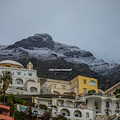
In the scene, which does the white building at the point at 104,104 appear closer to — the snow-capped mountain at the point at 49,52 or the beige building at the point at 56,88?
the beige building at the point at 56,88

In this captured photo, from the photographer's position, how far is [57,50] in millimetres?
179750

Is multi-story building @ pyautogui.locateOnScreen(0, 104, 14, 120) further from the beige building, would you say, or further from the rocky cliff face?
the rocky cliff face

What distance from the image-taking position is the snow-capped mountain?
156m

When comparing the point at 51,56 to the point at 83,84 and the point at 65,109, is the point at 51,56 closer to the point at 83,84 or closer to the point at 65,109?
the point at 83,84

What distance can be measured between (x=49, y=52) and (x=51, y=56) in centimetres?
904

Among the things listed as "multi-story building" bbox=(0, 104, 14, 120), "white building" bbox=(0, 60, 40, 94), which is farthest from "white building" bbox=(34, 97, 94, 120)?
"multi-story building" bbox=(0, 104, 14, 120)

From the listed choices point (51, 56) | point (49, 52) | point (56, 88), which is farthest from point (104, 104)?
point (49, 52)

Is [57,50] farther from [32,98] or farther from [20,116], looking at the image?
[20,116]

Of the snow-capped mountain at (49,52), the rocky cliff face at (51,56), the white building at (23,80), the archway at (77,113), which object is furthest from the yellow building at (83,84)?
the snow-capped mountain at (49,52)

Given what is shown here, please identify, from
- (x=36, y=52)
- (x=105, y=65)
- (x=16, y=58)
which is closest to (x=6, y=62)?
→ (x=16, y=58)

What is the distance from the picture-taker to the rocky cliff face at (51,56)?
431 ft

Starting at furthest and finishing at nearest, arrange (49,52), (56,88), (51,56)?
(49,52)
(51,56)
(56,88)

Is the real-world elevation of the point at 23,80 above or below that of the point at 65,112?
above

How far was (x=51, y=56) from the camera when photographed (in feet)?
513
